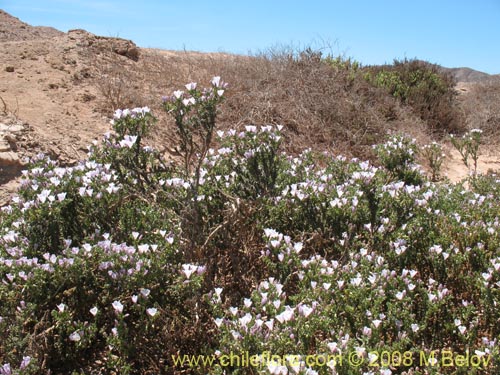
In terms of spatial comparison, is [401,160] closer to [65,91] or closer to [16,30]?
[65,91]

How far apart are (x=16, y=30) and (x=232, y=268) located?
38.5 feet

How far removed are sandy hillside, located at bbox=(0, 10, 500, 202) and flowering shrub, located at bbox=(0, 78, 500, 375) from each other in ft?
5.48

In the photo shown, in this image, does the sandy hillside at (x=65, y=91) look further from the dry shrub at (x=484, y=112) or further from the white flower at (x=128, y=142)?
the white flower at (x=128, y=142)

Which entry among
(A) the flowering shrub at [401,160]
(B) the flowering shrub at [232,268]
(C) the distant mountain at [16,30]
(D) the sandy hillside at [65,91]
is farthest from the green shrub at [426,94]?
(C) the distant mountain at [16,30]

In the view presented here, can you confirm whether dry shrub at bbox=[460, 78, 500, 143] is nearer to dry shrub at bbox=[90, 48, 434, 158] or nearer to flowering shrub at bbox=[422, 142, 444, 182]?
dry shrub at bbox=[90, 48, 434, 158]

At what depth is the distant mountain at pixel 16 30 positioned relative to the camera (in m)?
11.2

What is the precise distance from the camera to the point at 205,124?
131 inches

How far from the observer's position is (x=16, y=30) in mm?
12477

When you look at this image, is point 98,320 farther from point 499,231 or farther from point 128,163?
point 499,231

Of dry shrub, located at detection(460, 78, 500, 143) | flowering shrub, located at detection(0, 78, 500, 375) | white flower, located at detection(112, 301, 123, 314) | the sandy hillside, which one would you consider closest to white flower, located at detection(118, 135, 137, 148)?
flowering shrub, located at detection(0, 78, 500, 375)

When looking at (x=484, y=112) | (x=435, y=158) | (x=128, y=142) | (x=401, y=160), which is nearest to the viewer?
(x=128, y=142)

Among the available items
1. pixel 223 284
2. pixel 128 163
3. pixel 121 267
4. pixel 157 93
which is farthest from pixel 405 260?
pixel 157 93

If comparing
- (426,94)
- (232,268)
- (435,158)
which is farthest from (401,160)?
(426,94)

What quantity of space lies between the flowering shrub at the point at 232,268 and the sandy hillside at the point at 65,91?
1.67 metres
